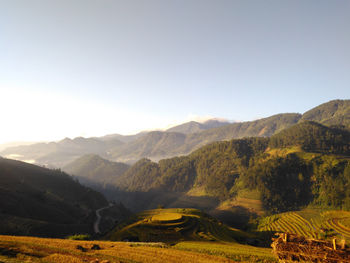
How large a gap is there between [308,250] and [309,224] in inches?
6220

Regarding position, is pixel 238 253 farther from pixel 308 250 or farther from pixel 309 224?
pixel 309 224

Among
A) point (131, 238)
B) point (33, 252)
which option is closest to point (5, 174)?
point (131, 238)

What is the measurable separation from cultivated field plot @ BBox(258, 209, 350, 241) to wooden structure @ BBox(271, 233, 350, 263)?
118m

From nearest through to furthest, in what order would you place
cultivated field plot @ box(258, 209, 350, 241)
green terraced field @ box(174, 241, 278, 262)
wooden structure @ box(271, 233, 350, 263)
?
1. wooden structure @ box(271, 233, 350, 263)
2. green terraced field @ box(174, 241, 278, 262)
3. cultivated field plot @ box(258, 209, 350, 241)

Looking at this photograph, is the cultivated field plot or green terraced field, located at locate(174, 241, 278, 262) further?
the cultivated field plot

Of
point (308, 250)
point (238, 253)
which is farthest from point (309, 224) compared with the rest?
point (308, 250)

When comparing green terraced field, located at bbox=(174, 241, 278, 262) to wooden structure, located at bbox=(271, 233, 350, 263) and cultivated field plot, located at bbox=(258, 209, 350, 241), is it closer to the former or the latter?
wooden structure, located at bbox=(271, 233, 350, 263)

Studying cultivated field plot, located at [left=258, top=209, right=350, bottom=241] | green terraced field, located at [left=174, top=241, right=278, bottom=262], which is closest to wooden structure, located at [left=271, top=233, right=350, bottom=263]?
green terraced field, located at [left=174, top=241, right=278, bottom=262]

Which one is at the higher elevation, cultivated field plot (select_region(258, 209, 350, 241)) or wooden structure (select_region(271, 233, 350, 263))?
wooden structure (select_region(271, 233, 350, 263))

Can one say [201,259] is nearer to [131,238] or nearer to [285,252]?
[285,252]

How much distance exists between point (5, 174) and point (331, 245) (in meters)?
217

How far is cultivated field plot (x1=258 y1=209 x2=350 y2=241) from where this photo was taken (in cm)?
11682

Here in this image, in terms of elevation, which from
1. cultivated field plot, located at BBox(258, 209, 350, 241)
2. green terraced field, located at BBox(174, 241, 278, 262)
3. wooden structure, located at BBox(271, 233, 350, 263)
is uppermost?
wooden structure, located at BBox(271, 233, 350, 263)

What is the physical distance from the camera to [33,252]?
24406mm
